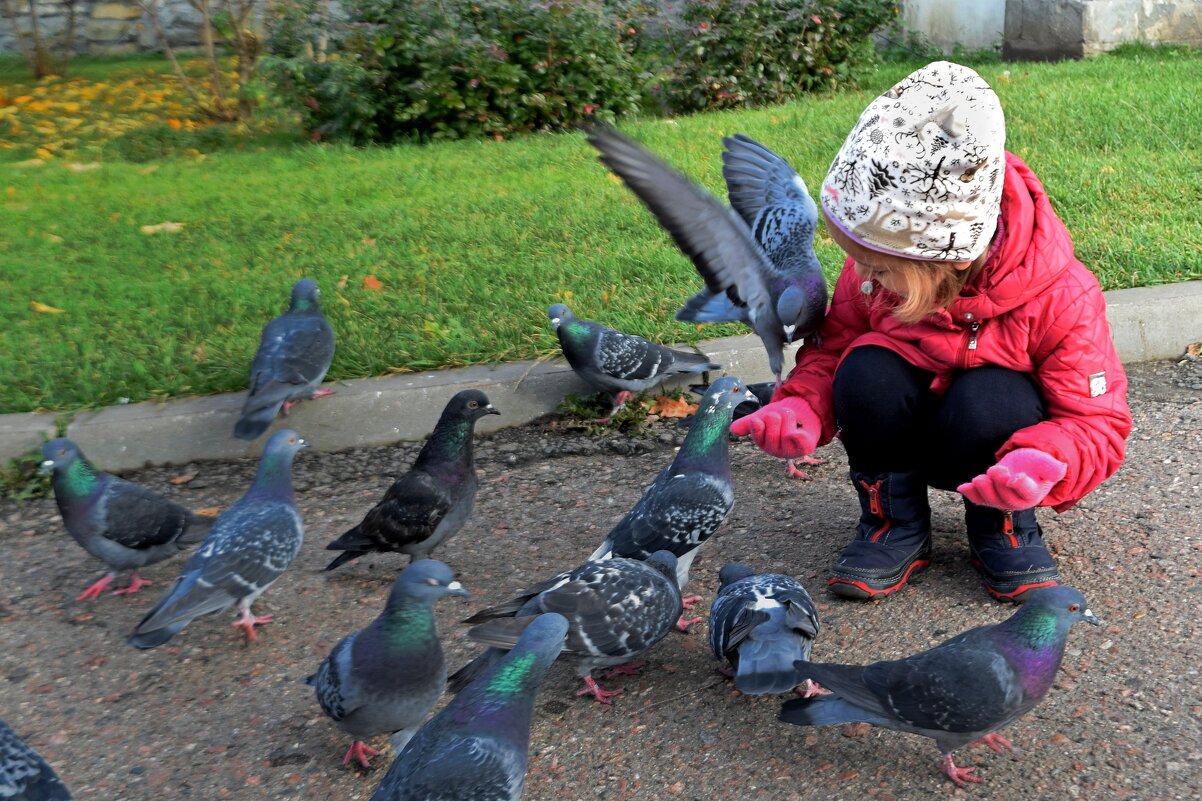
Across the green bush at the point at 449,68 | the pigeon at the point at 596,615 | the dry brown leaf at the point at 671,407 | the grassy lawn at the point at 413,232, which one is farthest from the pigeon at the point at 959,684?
the green bush at the point at 449,68

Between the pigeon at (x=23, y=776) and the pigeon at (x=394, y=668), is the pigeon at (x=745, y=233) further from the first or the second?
the pigeon at (x=23, y=776)

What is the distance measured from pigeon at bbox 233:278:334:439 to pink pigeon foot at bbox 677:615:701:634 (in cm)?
188

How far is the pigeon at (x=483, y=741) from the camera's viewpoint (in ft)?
7.57

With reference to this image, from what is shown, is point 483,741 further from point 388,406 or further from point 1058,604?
point 388,406

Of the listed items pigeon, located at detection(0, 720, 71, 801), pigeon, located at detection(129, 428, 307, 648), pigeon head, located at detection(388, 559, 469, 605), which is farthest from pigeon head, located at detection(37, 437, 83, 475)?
pigeon, located at detection(0, 720, 71, 801)

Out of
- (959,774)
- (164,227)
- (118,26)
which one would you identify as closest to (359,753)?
(959,774)

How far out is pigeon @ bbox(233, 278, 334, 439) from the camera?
4.40 metres

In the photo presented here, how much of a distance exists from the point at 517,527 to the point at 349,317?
184 cm

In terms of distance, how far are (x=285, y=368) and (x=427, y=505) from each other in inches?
43.6

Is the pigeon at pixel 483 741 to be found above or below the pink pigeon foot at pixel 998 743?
above

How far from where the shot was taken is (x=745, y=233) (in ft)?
11.6

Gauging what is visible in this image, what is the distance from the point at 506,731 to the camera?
7.90 feet

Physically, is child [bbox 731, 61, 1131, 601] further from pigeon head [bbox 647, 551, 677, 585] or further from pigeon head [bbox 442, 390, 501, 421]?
pigeon head [bbox 442, 390, 501, 421]

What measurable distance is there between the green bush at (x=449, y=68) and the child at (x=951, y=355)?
219 inches
